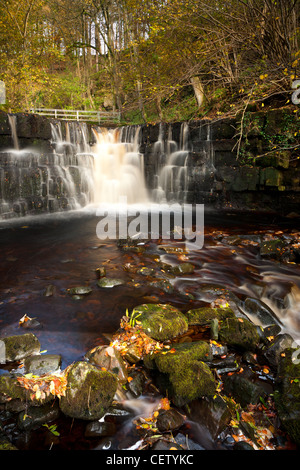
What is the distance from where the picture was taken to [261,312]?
13.8 feet

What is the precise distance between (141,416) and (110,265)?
3.92m

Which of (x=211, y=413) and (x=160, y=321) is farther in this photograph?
(x=160, y=321)

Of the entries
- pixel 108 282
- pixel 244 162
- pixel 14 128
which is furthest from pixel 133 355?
pixel 14 128

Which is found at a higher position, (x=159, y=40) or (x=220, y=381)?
(x=159, y=40)

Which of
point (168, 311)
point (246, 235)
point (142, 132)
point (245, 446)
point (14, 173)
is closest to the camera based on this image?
point (245, 446)

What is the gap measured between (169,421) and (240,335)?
1513 millimetres

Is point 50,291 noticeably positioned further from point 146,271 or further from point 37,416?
point 37,416

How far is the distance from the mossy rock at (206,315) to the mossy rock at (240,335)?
0.94 feet

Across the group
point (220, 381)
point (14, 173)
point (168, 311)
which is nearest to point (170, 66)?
point (14, 173)

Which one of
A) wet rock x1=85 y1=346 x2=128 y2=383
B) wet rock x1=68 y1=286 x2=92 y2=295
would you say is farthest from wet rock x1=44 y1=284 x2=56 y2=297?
wet rock x1=85 y1=346 x2=128 y2=383

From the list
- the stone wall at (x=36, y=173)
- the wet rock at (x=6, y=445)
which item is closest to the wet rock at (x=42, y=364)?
the wet rock at (x=6, y=445)

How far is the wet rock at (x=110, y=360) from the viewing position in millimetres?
2926

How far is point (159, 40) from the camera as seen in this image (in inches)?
620

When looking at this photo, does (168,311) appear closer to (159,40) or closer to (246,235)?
(246,235)
